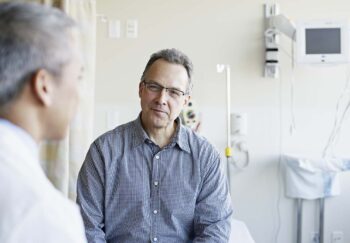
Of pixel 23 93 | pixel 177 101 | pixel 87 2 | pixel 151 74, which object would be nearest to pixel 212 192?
pixel 177 101

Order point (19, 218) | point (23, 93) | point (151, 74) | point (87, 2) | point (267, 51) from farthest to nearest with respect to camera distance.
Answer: point (267, 51), point (87, 2), point (151, 74), point (23, 93), point (19, 218)

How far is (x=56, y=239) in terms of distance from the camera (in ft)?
2.01

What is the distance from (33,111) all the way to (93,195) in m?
0.94

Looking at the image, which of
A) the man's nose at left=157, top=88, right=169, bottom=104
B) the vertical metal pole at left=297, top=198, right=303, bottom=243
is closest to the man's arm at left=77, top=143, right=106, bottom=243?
the man's nose at left=157, top=88, right=169, bottom=104

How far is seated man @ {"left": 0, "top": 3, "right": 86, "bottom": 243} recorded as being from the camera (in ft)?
1.96

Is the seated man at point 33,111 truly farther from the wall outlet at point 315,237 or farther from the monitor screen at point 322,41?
the wall outlet at point 315,237

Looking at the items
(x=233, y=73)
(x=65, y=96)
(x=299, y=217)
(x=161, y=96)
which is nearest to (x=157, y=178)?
(x=161, y=96)

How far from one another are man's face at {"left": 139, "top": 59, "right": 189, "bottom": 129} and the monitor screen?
133cm

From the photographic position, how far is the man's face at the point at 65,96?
71cm

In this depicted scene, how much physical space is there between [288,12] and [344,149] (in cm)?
101

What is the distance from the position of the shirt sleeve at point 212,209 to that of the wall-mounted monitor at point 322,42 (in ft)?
4.25

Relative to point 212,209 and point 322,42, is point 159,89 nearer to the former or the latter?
point 212,209

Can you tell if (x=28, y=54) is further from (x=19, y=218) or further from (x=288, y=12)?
(x=288, y=12)

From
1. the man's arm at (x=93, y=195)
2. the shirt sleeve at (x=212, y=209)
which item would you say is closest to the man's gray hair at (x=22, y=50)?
the man's arm at (x=93, y=195)
